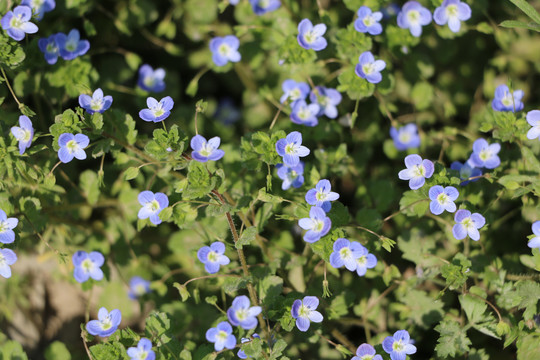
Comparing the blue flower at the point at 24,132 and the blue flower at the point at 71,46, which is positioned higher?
→ the blue flower at the point at 71,46

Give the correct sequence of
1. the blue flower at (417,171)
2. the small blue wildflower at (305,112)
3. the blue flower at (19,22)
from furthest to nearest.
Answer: the small blue wildflower at (305,112) → the blue flower at (19,22) → the blue flower at (417,171)

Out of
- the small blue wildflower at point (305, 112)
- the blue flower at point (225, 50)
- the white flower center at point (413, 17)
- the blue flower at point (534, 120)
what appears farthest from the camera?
the blue flower at point (225, 50)

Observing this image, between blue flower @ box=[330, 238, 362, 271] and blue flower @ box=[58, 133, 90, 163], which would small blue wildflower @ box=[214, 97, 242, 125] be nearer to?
blue flower @ box=[58, 133, 90, 163]

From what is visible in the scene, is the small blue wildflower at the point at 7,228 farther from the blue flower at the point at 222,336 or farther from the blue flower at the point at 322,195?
the blue flower at the point at 322,195

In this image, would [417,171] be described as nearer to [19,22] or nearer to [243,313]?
[243,313]

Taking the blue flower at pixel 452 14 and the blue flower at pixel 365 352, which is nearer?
the blue flower at pixel 365 352

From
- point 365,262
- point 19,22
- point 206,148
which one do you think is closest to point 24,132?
point 19,22

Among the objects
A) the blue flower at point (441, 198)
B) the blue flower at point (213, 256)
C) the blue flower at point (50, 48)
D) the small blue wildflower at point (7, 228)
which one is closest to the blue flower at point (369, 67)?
the blue flower at point (441, 198)
